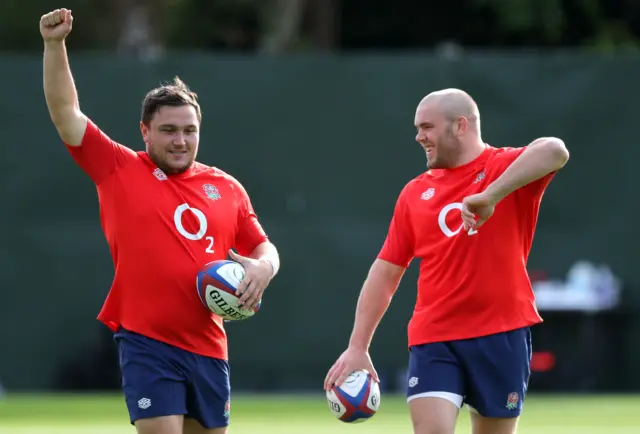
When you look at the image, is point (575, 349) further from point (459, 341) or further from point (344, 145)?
point (459, 341)

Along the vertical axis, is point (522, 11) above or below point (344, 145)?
above

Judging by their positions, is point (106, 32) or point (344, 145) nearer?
point (344, 145)

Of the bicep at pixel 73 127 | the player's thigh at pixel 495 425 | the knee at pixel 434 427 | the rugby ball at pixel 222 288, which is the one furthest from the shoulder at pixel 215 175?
the player's thigh at pixel 495 425

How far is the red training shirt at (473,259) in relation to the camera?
21.9 feet

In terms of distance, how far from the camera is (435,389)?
6.59 metres


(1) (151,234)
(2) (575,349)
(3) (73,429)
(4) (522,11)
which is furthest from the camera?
(4) (522,11)

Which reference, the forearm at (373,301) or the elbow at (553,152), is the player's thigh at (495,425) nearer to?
the forearm at (373,301)

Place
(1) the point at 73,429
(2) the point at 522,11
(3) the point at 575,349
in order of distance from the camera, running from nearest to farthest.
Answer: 1. (1) the point at 73,429
2. (3) the point at 575,349
3. (2) the point at 522,11

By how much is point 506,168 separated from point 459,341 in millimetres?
894

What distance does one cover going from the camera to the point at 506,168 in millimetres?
6590

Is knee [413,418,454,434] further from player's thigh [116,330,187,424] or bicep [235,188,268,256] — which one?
bicep [235,188,268,256]

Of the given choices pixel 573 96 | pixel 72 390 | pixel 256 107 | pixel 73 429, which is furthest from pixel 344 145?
pixel 73 429

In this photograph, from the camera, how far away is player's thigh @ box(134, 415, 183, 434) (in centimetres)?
627

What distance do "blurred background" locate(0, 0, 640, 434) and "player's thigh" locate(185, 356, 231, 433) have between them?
28.0 ft
